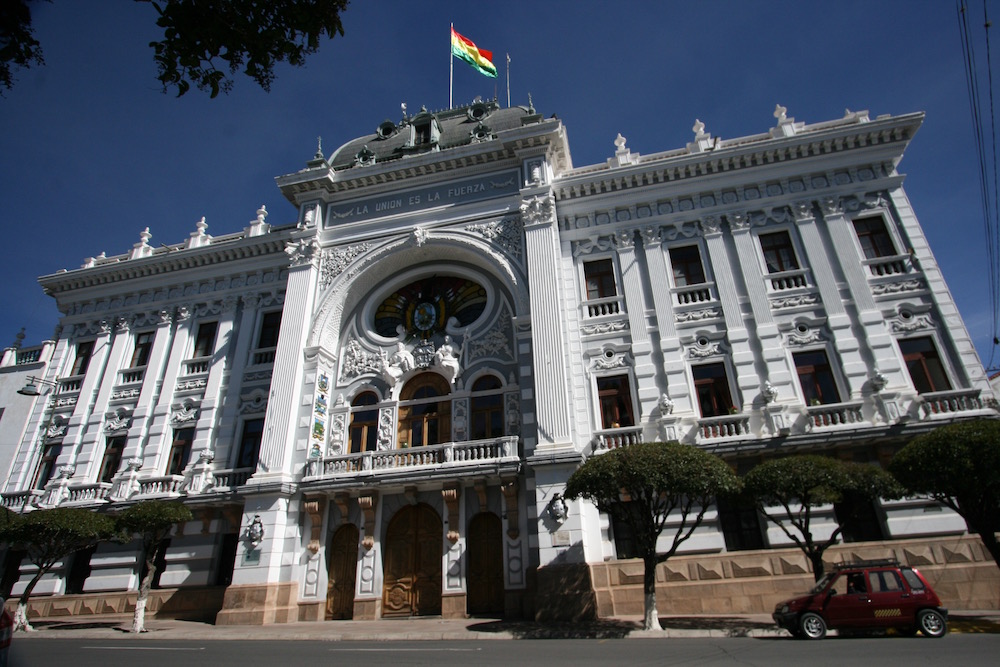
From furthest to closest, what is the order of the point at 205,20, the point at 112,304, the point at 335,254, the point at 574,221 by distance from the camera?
the point at 112,304, the point at 335,254, the point at 574,221, the point at 205,20

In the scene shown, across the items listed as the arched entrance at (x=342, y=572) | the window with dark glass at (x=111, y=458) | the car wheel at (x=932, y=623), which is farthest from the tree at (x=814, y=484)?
the window with dark glass at (x=111, y=458)

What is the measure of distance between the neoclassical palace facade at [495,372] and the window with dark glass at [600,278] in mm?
80

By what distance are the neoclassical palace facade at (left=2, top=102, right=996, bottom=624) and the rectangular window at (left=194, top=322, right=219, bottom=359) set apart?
127 millimetres

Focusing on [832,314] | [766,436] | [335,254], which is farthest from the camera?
[335,254]

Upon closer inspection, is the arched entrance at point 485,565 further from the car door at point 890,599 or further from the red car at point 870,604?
the car door at point 890,599

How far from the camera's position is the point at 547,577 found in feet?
55.3

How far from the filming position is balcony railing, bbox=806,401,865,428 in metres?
17.6

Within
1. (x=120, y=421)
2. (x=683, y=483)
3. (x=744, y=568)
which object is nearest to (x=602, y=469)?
(x=683, y=483)

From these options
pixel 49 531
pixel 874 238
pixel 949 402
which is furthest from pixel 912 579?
pixel 49 531

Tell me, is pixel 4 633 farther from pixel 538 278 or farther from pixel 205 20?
pixel 538 278

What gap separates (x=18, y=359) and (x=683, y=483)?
33.0 meters

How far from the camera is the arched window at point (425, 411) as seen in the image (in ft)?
71.8

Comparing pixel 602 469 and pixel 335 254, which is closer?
pixel 602 469

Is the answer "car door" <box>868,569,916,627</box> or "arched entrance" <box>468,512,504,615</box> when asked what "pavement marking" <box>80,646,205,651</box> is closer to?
"arched entrance" <box>468,512,504,615</box>
